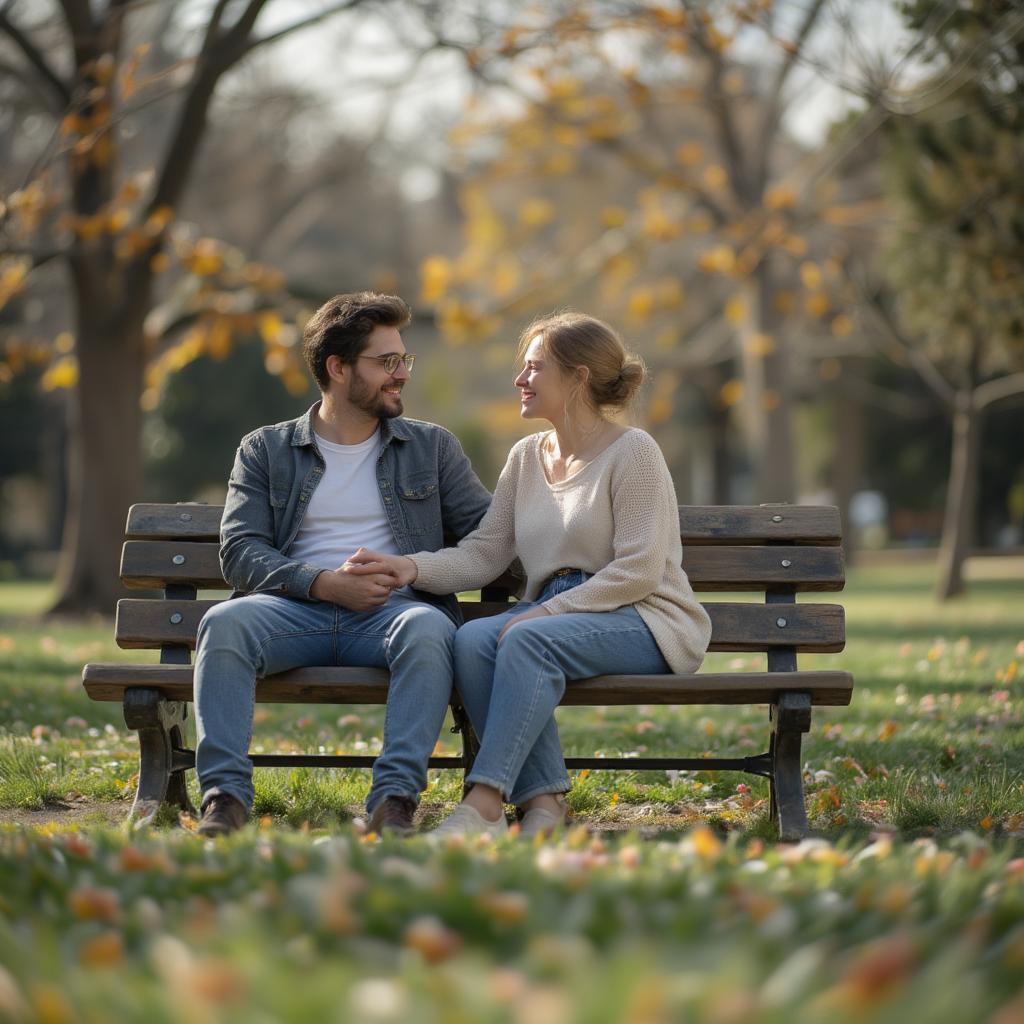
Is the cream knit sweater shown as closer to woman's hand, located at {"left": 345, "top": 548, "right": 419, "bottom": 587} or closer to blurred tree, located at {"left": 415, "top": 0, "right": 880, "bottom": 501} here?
woman's hand, located at {"left": 345, "top": 548, "right": 419, "bottom": 587}

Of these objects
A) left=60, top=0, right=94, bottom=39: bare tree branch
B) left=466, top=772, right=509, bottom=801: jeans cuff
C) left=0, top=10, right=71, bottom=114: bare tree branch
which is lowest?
left=466, top=772, right=509, bottom=801: jeans cuff

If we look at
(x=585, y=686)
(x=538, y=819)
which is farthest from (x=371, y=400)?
(x=538, y=819)

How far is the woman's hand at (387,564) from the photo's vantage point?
4.41 meters

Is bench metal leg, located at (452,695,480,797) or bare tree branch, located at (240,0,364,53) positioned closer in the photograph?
bench metal leg, located at (452,695,480,797)

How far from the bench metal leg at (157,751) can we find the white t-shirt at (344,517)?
67 centimetres

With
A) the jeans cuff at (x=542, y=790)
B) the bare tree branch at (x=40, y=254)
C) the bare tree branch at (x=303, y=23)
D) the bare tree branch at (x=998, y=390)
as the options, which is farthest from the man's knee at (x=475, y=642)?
the bare tree branch at (x=998, y=390)

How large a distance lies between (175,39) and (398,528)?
685 inches

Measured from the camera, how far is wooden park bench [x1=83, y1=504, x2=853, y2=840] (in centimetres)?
419

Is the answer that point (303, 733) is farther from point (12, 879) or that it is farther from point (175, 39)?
point (175, 39)

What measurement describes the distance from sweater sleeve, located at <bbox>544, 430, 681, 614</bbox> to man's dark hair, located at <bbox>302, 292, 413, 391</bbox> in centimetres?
94

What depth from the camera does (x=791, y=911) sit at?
239cm

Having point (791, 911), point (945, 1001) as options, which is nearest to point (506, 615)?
point (791, 911)

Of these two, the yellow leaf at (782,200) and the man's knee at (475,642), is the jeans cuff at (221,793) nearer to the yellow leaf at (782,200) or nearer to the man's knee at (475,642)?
the man's knee at (475,642)

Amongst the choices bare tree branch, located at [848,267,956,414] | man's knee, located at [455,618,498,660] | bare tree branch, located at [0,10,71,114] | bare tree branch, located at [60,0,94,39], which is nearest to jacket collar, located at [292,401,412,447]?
man's knee, located at [455,618,498,660]
